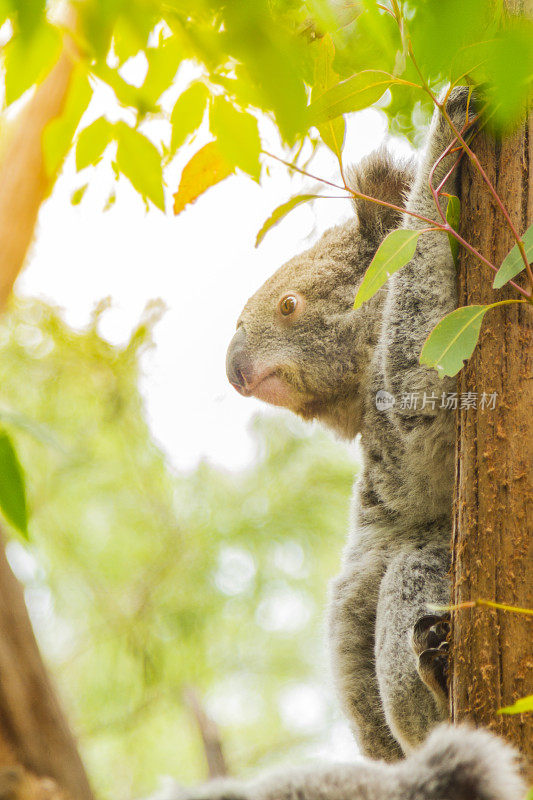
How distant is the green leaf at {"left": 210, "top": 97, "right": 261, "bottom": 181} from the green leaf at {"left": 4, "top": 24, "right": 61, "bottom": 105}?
8.0 inches

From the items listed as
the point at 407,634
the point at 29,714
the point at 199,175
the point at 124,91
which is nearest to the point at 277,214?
the point at 199,175

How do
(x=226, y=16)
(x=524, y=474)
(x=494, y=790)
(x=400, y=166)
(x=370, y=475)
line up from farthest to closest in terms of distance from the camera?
1. (x=400, y=166)
2. (x=370, y=475)
3. (x=524, y=474)
4. (x=494, y=790)
5. (x=226, y=16)

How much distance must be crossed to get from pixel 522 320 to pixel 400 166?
109 cm

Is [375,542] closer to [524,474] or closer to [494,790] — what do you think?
[524,474]

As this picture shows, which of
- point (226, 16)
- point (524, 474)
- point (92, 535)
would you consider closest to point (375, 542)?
point (524, 474)

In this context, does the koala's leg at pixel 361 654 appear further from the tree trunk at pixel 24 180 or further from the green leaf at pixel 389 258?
the tree trunk at pixel 24 180

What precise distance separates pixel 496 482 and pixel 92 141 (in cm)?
80

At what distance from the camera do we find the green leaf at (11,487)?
33.1 inches

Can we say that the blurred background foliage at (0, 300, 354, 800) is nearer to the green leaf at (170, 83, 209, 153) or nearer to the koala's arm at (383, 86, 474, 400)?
the koala's arm at (383, 86, 474, 400)

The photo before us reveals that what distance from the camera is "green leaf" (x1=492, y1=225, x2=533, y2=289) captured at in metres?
1.18

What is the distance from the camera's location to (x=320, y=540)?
5.54 m

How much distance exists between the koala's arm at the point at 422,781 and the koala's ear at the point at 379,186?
1513mm

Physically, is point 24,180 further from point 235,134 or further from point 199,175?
point 235,134

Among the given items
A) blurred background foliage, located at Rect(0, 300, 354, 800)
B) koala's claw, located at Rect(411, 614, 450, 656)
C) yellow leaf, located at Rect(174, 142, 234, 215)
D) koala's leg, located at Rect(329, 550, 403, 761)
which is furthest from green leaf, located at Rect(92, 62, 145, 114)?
blurred background foliage, located at Rect(0, 300, 354, 800)
